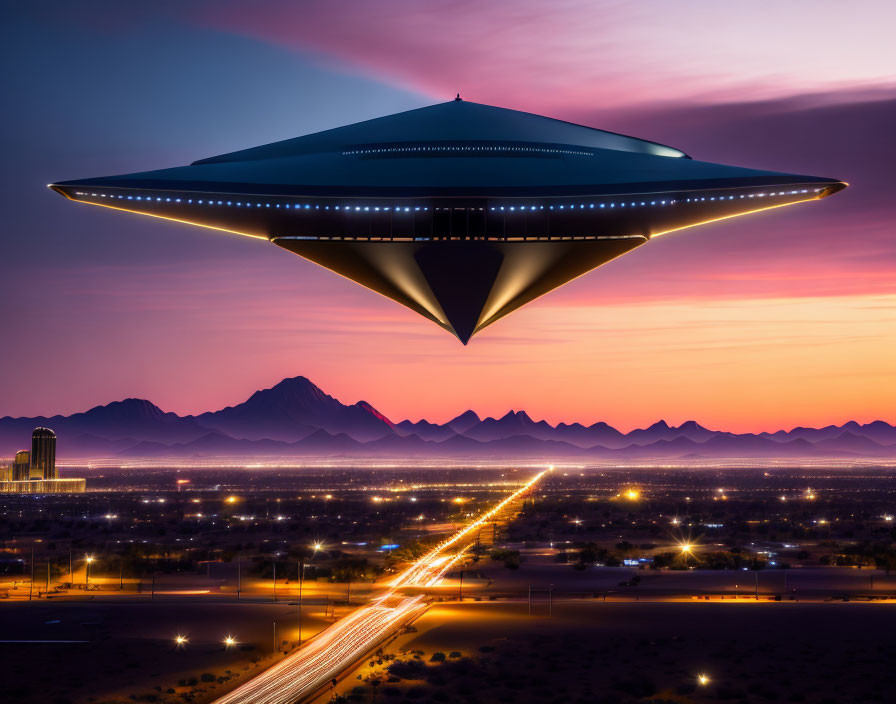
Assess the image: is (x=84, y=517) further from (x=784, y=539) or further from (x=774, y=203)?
(x=774, y=203)

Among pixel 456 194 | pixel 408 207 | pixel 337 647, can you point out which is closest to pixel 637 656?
pixel 337 647

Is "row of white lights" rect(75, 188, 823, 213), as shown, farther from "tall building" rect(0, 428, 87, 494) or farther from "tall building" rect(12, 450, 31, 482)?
"tall building" rect(12, 450, 31, 482)

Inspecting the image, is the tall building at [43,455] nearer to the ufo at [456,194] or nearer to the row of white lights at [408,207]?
the row of white lights at [408,207]

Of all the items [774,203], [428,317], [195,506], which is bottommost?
[195,506]

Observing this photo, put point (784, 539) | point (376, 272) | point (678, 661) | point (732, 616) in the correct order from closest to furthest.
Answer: point (678, 661) < point (376, 272) < point (732, 616) < point (784, 539)

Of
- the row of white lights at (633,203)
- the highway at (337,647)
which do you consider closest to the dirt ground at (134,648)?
the highway at (337,647)

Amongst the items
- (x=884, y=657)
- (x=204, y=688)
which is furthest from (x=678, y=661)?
(x=204, y=688)
